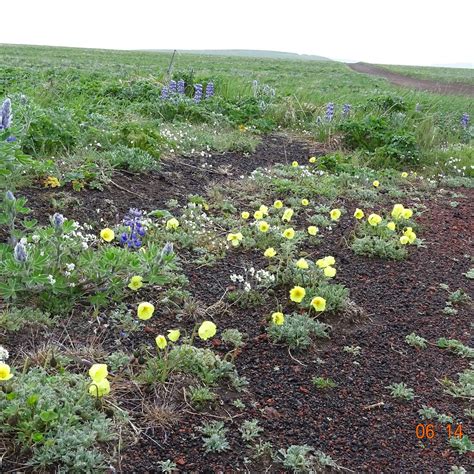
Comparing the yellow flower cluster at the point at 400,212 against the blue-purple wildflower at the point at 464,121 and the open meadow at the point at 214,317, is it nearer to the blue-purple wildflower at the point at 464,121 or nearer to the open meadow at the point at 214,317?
the open meadow at the point at 214,317

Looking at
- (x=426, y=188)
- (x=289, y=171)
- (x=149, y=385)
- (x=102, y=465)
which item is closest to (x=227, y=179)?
(x=289, y=171)

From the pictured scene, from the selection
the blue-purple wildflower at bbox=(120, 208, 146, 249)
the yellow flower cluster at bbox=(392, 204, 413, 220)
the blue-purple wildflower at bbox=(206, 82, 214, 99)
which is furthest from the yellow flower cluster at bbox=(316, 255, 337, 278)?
the blue-purple wildflower at bbox=(206, 82, 214, 99)

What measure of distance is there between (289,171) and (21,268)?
3.79 meters

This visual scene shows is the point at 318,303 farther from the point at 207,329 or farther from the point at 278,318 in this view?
the point at 207,329

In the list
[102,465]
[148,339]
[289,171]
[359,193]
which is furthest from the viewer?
[289,171]

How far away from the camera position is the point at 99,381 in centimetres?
195

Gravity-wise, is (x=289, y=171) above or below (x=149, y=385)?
above

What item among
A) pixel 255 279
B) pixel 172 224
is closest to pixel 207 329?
pixel 255 279

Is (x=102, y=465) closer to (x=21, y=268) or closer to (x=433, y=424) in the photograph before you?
(x=21, y=268)

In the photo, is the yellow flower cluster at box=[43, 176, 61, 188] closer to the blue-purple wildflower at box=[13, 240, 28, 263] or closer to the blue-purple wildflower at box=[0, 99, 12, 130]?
the blue-purple wildflower at box=[0, 99, 12, 130]

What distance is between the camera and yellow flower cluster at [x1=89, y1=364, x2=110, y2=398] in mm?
1919

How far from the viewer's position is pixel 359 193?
5406 mm
